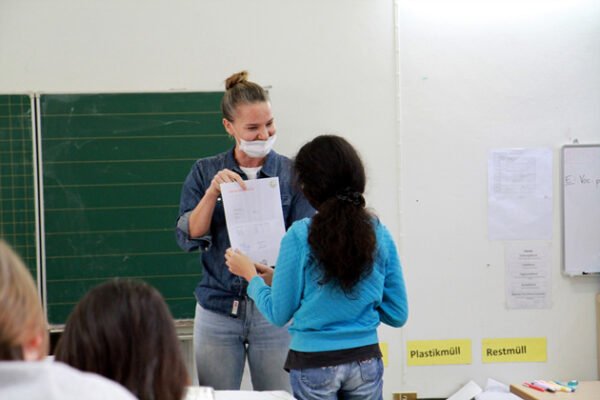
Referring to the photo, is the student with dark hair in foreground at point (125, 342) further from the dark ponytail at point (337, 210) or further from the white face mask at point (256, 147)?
the white face mask at point (256, 147)

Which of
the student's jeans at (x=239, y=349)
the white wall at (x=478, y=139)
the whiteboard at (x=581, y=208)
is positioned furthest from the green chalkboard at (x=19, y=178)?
the whiteboard at (x=581, y=208)

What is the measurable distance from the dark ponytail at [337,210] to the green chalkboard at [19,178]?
6.50 ft

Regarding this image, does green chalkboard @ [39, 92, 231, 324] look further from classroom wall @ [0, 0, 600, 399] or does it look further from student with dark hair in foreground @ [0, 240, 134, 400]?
student with dark hair in foreground @ [0, 240, 134, 400]

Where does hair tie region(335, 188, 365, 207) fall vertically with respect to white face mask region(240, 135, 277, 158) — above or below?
below

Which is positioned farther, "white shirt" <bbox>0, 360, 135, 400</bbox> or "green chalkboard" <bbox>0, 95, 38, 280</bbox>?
"green chalkboard" <bbox>0, 95, 38, 280</bbox>

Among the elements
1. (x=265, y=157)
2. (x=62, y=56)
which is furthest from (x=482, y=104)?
(x=62, y=56)

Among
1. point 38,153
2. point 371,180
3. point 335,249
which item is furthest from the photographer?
point 371,180

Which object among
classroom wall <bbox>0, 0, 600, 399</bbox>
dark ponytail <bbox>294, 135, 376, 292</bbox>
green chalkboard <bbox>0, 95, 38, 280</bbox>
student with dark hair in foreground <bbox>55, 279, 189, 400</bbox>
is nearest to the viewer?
student with dark hair in foreground <bbox>55, 279, 189, 400</bbox>

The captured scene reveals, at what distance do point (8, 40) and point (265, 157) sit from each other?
191cm

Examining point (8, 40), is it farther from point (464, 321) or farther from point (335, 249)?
point (464, 321)

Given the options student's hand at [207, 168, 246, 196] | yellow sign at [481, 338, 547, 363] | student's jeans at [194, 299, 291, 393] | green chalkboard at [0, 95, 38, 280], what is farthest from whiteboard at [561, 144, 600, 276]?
green chalkboard at [0, 95, 38, 280]

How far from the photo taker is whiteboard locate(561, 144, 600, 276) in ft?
12.9

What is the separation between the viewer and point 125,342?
1219mm

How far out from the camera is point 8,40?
3.68 m
